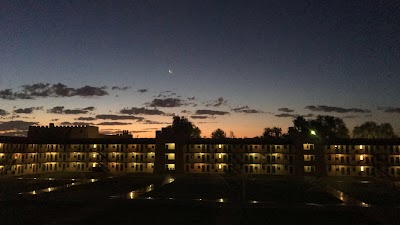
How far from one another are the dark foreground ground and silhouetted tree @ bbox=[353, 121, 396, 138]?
348 feet

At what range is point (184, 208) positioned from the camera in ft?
147

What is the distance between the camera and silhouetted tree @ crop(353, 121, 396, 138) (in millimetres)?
152250

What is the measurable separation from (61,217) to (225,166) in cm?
6393

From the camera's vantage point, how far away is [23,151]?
97438 millimetres

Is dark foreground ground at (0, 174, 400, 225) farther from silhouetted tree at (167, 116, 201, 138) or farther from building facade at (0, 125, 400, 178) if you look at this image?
silhouetted tree at (167, 116, 201, 138)

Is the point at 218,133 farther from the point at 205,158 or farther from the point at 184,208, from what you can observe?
the point at 184,208

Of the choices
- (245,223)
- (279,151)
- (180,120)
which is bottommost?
(245,223)

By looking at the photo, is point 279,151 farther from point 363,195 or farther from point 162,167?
point 363,195

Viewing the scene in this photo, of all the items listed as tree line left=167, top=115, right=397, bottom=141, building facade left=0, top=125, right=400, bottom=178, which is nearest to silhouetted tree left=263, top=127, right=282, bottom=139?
tree line left=167, top=115, right=397, bottom=141

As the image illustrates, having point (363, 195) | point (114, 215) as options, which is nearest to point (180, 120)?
point (363, 195)

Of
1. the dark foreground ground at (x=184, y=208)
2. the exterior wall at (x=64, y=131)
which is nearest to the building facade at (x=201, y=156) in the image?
the exterior wall at (x=64, y=131)

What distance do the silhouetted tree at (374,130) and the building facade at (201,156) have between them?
6446 centimetres

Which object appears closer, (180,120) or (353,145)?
(353,145)

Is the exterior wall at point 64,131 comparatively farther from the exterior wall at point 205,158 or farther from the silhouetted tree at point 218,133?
the silhouetted tree at point 218,133
